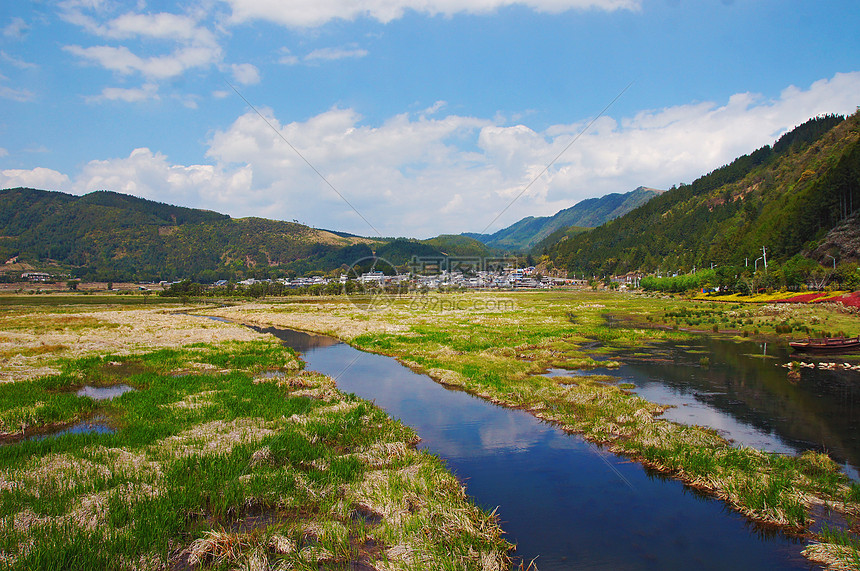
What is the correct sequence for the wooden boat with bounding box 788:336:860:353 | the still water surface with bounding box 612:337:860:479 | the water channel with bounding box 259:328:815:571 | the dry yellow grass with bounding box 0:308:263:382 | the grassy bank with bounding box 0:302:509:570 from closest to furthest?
the grassy bank with bounding box 0:302:509:570 → the water channel with bounding box 259:328:815:571 → the still water surface with bounding box 612:337:860:479 → the dry yellow grass with bounding box 0:308:263:382 → the wooden boat with bounding box 788:336:860:353

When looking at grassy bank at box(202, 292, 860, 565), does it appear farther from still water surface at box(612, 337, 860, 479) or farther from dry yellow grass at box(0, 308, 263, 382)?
dry yellow grass at box(0, 308, 263, 382)

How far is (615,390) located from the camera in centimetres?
2177

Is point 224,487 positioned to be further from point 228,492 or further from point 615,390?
point 615,390

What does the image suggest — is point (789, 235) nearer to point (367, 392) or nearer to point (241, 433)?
point (367, 392)

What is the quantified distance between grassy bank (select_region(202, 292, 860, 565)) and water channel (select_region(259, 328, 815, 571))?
2.29 feet

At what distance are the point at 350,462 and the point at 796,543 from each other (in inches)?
438

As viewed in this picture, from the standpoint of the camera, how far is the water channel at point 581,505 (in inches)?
385

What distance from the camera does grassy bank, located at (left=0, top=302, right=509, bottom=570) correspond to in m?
8.68

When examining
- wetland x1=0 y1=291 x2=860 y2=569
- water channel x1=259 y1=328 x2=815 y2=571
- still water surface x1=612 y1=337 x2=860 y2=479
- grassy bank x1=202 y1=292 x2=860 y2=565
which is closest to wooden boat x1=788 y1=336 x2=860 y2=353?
still water surface x1=612 y1=337 x2=860 y2=479

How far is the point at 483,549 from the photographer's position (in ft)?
30.1

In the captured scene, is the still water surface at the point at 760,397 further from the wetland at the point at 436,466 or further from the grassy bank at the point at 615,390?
the grassy bank at the point at 615,390

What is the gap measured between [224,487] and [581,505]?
365 inches

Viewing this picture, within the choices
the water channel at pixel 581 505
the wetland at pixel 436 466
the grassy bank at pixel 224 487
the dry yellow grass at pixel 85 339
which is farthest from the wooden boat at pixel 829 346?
the dry yellow grass at pixel 85 339

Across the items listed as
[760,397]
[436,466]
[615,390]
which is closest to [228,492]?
[436,466]
